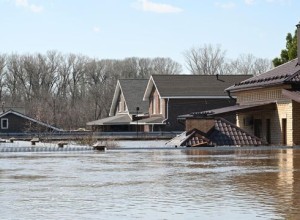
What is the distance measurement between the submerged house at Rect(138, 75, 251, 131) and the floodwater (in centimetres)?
4141

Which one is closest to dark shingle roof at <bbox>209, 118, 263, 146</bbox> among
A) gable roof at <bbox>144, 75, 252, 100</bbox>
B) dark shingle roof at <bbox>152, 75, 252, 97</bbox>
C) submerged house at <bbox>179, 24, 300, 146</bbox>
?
submerged house at <bbox>179, 24, 300, 146</bbox>

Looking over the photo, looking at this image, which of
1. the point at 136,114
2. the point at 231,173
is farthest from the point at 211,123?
the point at 136,114

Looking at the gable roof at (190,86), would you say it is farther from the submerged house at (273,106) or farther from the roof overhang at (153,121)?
the submerged house at (273,106)

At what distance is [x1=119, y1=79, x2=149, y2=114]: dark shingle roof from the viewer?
7481cm

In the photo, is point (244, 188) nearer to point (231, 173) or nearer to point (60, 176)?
point (231, 173)

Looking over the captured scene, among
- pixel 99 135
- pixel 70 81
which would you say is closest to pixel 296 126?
pixel 99 135

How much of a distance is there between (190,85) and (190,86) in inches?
10.6

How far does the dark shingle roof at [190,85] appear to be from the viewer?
66625 millimetres

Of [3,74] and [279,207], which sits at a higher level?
[3,74]

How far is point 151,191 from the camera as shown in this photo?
622 inches

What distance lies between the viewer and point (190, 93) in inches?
2616

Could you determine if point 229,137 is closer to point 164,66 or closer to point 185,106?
point 185,106

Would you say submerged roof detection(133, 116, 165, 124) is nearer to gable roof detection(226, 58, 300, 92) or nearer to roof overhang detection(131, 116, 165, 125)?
roof overhang detection(131, 116, 165, 125)

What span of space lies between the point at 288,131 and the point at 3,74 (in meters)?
75.9
